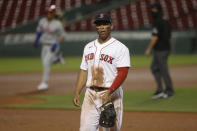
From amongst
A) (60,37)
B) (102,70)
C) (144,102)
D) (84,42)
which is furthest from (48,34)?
(84,42)

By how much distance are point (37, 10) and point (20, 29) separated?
2100 mm

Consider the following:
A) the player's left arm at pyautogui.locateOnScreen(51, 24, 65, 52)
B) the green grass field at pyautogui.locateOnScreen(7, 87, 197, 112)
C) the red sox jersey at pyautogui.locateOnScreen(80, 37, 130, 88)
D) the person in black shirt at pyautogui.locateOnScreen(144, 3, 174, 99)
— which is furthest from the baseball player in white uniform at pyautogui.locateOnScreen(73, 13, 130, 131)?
the player's left arm at pyautogui.locateOnScreen(51, 24, 65, 52)

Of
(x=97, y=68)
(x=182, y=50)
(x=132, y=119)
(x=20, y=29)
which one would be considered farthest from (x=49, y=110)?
(x=20, y=29)

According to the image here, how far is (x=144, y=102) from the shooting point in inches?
395

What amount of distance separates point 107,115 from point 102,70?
0.53 metres

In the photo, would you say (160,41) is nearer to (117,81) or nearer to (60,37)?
(60,37)

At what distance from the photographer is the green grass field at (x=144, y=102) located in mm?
9141

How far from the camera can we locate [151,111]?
29.0ft

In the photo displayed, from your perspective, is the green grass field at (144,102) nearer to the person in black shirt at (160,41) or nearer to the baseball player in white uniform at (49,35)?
the person in black shirt at (160,41)

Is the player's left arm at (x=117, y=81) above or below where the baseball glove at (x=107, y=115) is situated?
above

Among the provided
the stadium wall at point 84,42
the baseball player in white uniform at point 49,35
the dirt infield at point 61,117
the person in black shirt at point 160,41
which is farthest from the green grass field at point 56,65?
the person in black shirt at point 160,41

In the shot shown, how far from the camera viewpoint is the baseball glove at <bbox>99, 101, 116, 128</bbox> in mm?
4504

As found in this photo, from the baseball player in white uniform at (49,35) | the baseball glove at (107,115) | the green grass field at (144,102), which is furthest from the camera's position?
the baseball player in white uniform at (49,35)

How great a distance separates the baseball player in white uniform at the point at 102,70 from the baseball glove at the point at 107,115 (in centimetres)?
8
